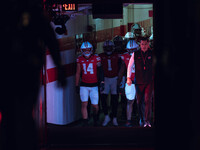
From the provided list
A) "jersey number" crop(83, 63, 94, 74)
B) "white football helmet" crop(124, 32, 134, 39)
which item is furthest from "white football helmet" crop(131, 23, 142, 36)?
"jersey number" crop(83, 63, 94, 74)

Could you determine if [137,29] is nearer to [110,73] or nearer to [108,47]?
[108,47]

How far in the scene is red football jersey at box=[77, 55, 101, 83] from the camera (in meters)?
7.82

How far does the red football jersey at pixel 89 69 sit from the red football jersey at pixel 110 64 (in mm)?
382

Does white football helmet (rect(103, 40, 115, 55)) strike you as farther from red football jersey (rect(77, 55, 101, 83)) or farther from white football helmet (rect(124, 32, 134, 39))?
white football helmet (rect(124, 32, 134, 39))

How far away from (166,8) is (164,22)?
8 cm

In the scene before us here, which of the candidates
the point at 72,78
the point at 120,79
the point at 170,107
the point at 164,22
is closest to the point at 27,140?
the point at 170,107

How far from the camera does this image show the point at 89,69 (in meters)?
7.82

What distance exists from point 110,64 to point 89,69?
55cm

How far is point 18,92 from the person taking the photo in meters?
2.37

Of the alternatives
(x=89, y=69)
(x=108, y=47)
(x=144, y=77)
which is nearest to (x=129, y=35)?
(x=108, y=47)

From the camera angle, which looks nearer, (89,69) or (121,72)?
(89,69)

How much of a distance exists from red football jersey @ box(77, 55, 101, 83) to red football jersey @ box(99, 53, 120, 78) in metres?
0.38

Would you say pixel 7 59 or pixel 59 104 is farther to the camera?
pixel 59 104

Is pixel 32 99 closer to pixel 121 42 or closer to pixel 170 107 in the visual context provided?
pixel 170 107
